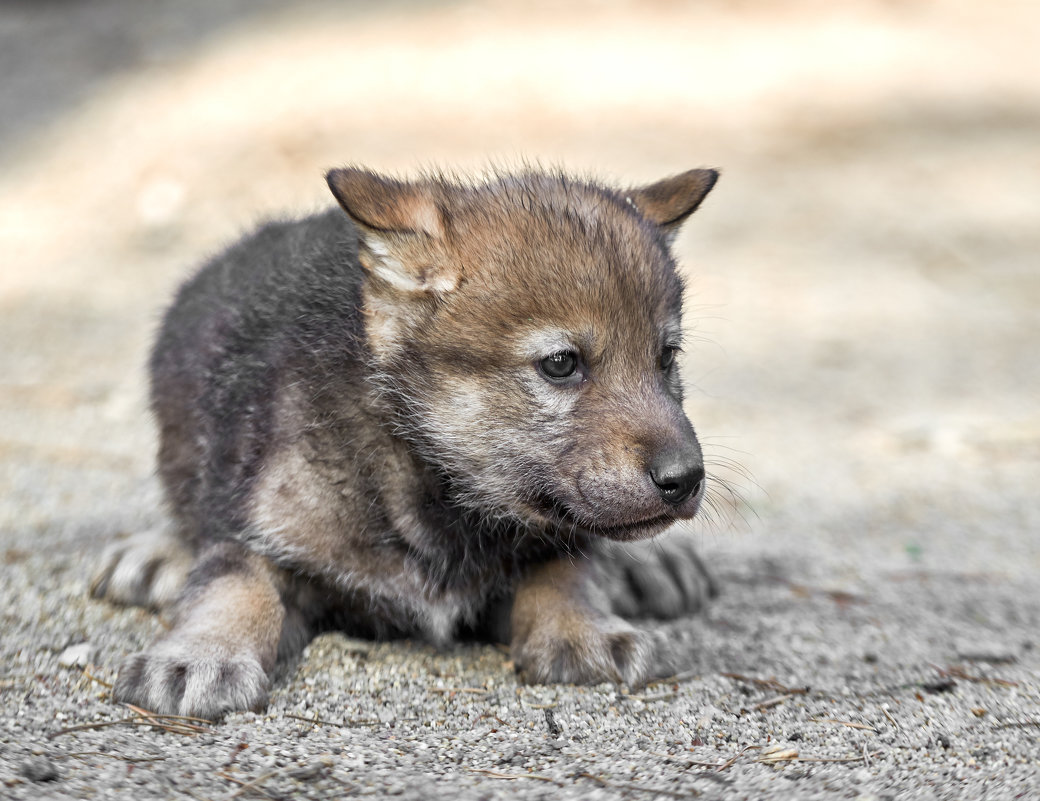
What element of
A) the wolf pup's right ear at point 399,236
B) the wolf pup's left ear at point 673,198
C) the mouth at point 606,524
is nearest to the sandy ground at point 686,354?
the mouth at point 606,524

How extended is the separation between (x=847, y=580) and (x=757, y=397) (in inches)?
98.4

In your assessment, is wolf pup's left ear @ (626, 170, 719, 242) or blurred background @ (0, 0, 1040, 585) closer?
wolf pup's left ear @ (626, 170, 719, 242)

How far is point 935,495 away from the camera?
5074mm

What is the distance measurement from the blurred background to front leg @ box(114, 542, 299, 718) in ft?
3.93

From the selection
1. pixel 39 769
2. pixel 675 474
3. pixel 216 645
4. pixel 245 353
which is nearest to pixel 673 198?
pixel 675 474

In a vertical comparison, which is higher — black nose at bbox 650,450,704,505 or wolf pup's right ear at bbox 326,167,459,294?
wolf pup's right ear at bbox 326,167,459,294

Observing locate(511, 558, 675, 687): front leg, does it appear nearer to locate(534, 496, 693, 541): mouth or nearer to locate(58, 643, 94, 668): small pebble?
locate(534, 496, 693, 541): mouth

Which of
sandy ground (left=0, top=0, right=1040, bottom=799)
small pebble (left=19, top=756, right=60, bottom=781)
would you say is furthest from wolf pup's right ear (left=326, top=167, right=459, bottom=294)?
small pebble (left=19, top=756, right=60, bottom=781)

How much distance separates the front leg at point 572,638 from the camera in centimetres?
269

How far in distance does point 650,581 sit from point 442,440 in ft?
3.10

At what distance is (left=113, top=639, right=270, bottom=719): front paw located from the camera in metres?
2.40

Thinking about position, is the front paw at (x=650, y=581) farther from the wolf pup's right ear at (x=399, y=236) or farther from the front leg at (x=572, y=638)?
the wolf pup's right ear at (x=399, y=236)

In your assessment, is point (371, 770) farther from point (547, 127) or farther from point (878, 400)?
point (547, 127)

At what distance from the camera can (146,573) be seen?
311 cm
